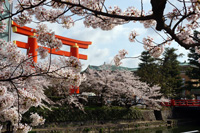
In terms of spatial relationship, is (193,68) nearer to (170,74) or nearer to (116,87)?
(170,74)

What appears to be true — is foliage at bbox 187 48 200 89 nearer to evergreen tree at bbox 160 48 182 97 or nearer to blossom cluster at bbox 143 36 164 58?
evergreen tree at bbox 160 48 182 97

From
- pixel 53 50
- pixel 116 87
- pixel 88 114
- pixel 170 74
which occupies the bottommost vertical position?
pixel 88 114

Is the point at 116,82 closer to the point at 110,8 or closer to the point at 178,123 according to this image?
the point at 178,123

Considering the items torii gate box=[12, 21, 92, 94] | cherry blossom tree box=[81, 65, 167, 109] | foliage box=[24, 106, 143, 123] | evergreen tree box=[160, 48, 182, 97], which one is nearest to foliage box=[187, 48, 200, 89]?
evergreen tree box=[160, 48, 182, 97]

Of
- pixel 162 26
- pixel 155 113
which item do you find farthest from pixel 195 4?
pixel 155 113

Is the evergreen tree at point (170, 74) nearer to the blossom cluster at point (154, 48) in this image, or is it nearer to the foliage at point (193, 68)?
the foliage at point (193, 68)

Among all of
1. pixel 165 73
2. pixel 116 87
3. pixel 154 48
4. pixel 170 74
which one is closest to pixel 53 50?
pixel 116 87

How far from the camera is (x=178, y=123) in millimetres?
18656

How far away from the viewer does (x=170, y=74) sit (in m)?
27.0

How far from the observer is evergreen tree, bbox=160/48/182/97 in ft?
65.9

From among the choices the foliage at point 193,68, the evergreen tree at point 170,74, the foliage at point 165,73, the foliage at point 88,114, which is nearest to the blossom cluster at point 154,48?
the foliage at point 88,114

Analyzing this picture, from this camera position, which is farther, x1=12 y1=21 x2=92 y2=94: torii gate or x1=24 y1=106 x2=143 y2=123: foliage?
x1=12 y1=21 x2=92 y2=94: torii gate

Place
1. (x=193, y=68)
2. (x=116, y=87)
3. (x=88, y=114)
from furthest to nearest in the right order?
(x=193, y=68)
(x=116, y=87)
(x=88, y=114)

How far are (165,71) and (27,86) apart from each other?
947 inches
